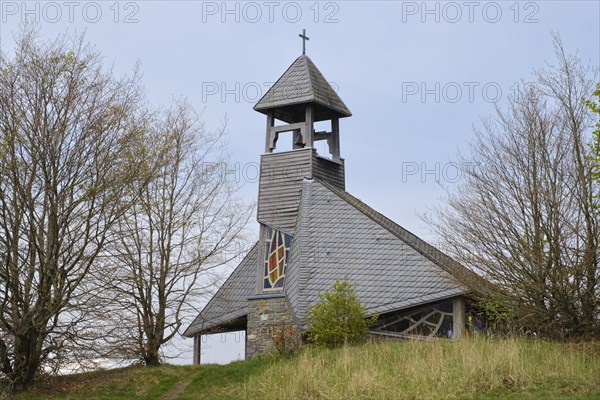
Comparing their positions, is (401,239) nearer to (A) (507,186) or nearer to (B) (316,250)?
(B) (316,250)

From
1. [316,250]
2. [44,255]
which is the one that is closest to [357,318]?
[316,250]

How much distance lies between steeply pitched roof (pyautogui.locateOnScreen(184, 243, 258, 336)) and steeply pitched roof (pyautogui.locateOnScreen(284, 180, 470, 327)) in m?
2.74

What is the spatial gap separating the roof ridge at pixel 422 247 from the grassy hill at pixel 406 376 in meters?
2.33

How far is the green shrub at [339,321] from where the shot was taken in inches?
872

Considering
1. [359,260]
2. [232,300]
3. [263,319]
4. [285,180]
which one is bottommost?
[263,319]

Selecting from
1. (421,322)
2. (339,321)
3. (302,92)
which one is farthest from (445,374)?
(302,92)

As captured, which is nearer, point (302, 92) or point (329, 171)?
point (302, 92)

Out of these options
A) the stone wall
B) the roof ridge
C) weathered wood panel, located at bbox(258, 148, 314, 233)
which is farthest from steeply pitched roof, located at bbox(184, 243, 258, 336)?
the roof ridge

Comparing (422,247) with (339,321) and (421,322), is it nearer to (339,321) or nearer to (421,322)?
(421,322)

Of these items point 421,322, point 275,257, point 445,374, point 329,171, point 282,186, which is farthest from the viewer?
point 329,171

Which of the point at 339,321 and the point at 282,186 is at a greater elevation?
the point at 282,186

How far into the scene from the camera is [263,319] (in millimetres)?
26047

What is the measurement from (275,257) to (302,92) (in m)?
5.19

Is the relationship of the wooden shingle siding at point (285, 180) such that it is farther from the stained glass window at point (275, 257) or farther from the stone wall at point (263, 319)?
the stone wall at point (263, 319)
